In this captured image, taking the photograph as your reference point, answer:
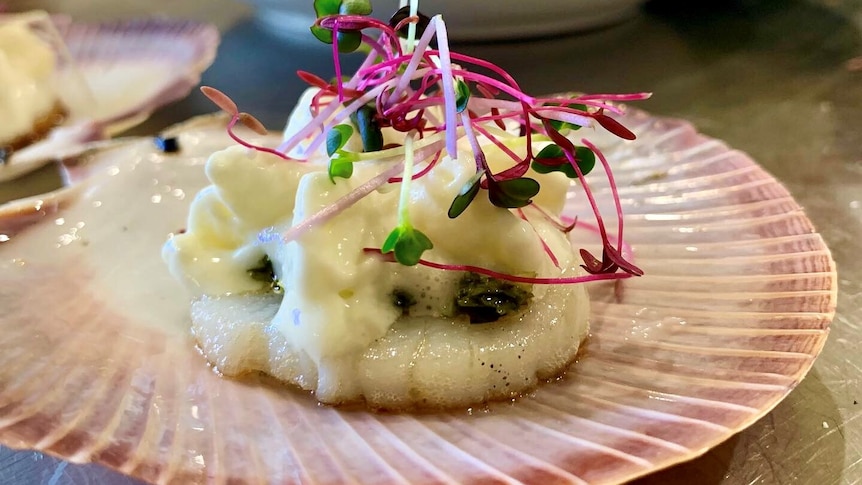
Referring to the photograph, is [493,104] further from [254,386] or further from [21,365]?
[21,365]

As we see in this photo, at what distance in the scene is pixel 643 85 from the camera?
2.31 m

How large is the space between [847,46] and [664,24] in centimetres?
63

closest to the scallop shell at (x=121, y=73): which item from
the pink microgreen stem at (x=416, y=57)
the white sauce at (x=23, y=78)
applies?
the white sauce at (x=23, y=78)

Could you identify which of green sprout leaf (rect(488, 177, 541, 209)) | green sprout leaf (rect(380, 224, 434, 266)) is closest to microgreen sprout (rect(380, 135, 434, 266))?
green sprout leaf (rect(380, 224, 434, 266))

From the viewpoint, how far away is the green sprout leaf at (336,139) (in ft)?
3.34

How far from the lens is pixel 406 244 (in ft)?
2.98

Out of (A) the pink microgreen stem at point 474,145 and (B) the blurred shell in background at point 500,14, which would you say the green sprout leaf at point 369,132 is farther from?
(B) the blurred shell in background at point 500,14

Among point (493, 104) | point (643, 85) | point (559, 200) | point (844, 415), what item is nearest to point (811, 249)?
point (844, 415)

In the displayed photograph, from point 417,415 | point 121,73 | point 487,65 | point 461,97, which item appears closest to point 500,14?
point 121,73

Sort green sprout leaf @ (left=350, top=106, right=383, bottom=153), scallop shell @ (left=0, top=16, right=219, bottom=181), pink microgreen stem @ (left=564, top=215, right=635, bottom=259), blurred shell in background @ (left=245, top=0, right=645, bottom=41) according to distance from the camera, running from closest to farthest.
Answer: green sprout leaf @ (left=350, top=106, right=383, bottom=153) → pink microgreen stem @ (left=564, top=215, right=635, bottom=259) → scallop shell @ (left=0, top=16, right=219, bottom=181) → blurred shell in background @ (left=245, top=0, right=645, bottom=41)

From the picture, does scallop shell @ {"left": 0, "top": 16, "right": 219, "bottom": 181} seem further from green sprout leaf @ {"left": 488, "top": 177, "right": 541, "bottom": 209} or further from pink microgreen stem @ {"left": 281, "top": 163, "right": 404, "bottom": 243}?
green sprout leaf @ {"left": 488, "top": 177, "right": 541, "bottom": 209}

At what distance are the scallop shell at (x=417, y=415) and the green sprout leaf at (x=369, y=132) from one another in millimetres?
357

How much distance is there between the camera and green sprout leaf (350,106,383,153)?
41.6 inches

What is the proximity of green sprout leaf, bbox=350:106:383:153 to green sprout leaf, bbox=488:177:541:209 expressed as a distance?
0.20 meters
